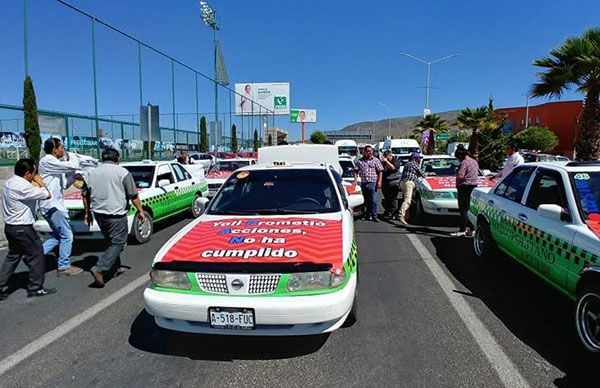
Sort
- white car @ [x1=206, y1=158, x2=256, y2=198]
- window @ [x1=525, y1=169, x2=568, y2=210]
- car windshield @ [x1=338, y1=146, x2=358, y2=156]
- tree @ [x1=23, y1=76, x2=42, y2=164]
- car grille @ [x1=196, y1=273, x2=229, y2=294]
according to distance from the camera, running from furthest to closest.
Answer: car windshield @ [x1=338, y1=146, x2=358, y2=156]
tree @ [x1=23, y1=76, x2=42, y2=164]
white car @ [x1=206, y1=158, x2=256, y2=198]
window @ [x1=525, y1=169, x2=568, y2=210]
car grille @ [x1=196, y1=273, x2=229, y2=294]

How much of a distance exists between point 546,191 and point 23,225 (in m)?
5.81

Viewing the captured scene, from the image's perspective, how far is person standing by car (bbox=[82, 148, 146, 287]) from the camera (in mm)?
5469

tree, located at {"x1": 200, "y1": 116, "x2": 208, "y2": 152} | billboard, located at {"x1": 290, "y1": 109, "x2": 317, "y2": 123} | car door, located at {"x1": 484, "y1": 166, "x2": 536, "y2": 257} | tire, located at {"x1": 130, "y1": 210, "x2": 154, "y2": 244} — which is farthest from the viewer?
billboard, located at {"x1": 290, "y1": 109, "x2": 317, "y2": 123}

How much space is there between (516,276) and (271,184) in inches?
131

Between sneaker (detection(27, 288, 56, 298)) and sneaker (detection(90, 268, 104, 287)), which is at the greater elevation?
sneaker (detection(90, 268, 104, 287))

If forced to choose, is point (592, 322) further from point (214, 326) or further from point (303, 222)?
point (214, 326)

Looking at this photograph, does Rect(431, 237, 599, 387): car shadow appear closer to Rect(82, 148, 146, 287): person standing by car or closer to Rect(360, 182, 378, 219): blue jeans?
Rect(360, 182, 378, 219): blue jeans

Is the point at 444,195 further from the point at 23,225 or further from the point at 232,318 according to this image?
the point at 23,225

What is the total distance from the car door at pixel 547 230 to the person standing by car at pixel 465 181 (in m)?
2.89

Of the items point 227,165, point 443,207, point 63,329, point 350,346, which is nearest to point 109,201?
point 63,329

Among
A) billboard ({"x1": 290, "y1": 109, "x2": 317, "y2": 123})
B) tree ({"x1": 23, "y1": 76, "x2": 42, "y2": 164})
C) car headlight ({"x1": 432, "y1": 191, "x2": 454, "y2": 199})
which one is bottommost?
car headlight ({"x1": 432, "y1": 191, "x2": 454, "y2": 199})

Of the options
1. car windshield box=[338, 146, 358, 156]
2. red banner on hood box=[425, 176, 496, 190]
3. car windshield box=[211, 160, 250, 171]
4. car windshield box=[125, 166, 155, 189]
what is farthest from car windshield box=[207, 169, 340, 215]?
car windshield box=[338, 146, 358, 156]

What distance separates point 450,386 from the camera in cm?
314

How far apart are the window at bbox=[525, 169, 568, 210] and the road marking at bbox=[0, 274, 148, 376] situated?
4773 mm
